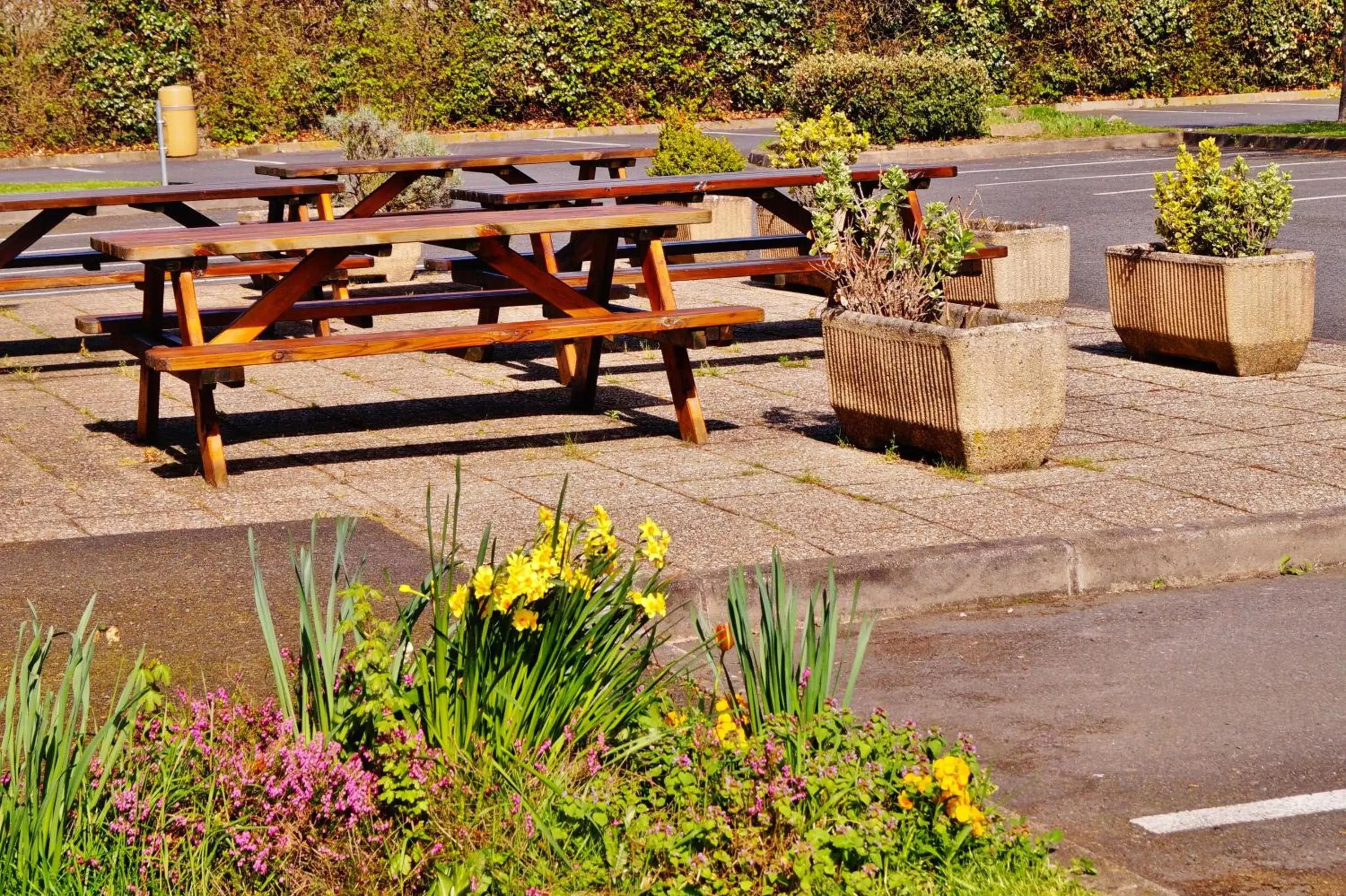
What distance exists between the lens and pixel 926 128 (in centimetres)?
2577

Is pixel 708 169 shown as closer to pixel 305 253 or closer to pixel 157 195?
pixel 305 253

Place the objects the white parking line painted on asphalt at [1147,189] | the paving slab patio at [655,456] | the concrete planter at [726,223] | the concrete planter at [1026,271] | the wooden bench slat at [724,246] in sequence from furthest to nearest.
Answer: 1. the white parking line painted on asphalt at [1147,189]
2. the concrete planter at [726,223]
3. the wooden bench slat at [724,246]
4. the concrete planter at [1026,271]
5. the paving slab patio at [655,456]

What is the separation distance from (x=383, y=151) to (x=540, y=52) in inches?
645

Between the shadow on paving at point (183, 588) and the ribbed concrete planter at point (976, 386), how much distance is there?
2.13 metres

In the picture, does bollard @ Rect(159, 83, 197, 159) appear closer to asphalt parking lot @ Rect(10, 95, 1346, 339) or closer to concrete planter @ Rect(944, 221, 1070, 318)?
asphalt parking lot @ Rect(10, 95, 1346, 339)

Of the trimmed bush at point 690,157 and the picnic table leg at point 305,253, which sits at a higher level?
the trimmed bush at point 690,157

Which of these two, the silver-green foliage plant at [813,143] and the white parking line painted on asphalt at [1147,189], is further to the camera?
the white parking line painted on asphalt at [1147,189]

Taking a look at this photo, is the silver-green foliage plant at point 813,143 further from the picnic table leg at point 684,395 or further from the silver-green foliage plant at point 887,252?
the picnic table leg at point 684,395

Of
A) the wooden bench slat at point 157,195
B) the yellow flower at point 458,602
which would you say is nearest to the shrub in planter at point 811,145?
the wooden bench slat at point 157,195

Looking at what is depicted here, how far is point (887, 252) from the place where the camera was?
24.5ft

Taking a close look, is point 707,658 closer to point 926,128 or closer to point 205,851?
point 205,851

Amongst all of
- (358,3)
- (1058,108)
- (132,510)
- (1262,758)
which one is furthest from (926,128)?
(1262,758)

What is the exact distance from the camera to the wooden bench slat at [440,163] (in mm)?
10555

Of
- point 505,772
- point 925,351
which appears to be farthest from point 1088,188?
point 505,772
